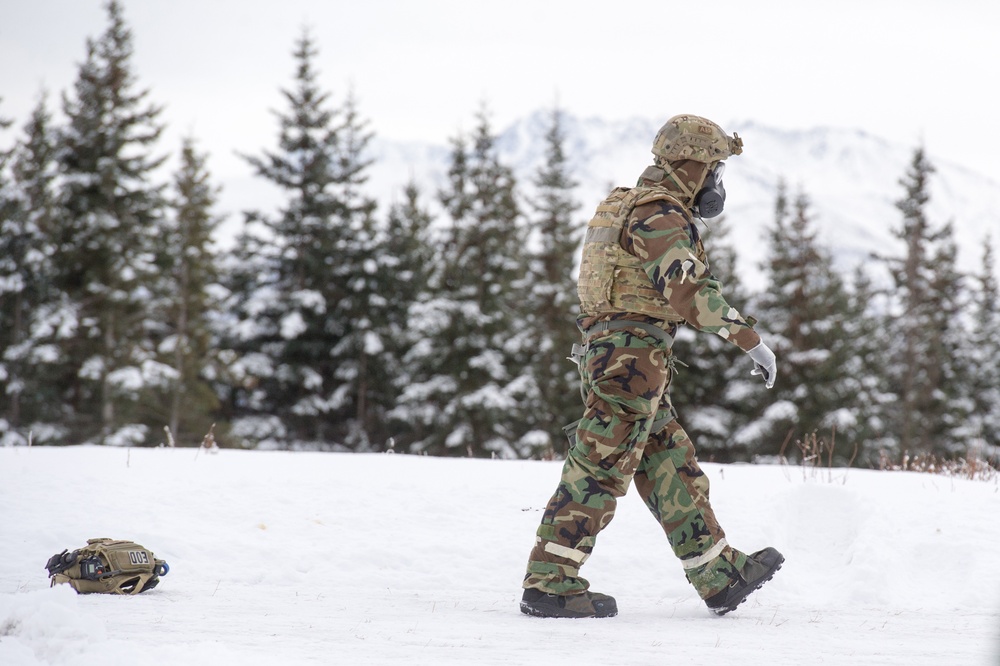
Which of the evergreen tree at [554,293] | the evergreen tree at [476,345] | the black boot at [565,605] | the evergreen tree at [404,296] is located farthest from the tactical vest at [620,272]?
the evergreen tree at [554,293]

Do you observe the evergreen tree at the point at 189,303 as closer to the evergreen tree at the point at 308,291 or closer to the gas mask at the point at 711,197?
the evergreen tree at the point at 308,291

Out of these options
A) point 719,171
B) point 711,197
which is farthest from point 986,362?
point 711,197

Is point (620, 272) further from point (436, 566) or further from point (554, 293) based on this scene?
point (554, 293)

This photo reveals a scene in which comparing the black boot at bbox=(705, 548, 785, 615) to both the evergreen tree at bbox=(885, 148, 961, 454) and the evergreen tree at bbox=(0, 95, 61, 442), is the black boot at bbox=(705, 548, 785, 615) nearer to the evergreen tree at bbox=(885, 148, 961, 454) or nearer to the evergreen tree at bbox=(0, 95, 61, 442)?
the evergreen tree at bbox=(0, 95, 61, 442)

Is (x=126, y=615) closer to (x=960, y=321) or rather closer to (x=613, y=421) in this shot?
(x=613, y=421)

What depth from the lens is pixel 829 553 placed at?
461 centimetres

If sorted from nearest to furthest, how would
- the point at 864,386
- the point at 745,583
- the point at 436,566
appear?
the point at 745,583
the point at 436,566
the point at 864,386

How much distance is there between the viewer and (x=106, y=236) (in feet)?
79.6

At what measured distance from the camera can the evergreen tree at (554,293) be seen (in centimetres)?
2720

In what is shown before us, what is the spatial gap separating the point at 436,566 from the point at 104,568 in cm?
161

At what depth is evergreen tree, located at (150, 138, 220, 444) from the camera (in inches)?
1021

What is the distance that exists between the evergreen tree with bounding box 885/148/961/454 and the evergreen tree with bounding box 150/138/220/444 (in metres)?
24.0

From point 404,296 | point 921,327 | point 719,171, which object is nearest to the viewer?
point 719,171

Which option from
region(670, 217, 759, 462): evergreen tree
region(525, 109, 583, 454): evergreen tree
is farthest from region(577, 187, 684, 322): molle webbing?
region(670, 217, 759, 462): evergreen tree
